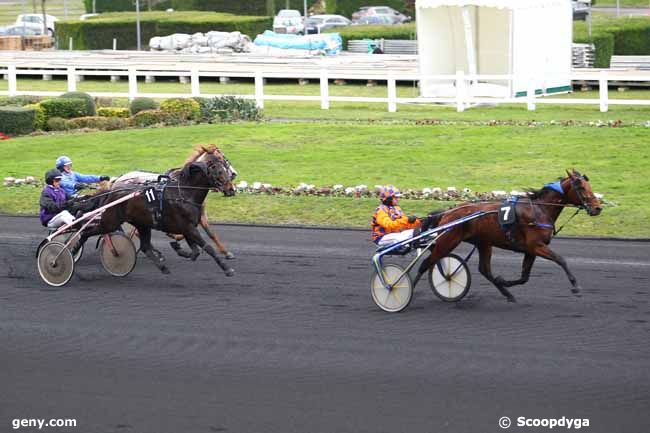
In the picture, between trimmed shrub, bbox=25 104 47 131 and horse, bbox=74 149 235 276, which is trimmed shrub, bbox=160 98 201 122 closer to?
trimmed shrub, bbox=25 104 47 131

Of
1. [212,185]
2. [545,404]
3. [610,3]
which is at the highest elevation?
[610,3]

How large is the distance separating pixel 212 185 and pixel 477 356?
411 cm

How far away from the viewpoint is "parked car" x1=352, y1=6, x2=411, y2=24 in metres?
52.3

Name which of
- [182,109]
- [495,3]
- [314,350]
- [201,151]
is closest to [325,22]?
[495,3]

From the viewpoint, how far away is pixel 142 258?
13516mm

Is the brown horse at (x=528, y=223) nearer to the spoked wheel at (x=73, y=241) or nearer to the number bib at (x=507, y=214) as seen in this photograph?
the number bib at (x=507, y=214)

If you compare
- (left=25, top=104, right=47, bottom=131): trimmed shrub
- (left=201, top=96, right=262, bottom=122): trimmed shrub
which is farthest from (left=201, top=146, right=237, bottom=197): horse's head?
(left=25, top=104, right=47, bottom=131): trimmed shrub

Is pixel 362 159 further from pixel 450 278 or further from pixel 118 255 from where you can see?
pixel 450 278

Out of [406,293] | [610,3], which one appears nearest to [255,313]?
[406,293]

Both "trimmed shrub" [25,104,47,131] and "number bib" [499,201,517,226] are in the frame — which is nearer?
"number bib" [499,201,517,226]

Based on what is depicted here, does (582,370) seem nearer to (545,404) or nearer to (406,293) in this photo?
(545,404)

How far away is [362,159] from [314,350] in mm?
10528

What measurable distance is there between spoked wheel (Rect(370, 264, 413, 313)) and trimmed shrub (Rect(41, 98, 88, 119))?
1615cm

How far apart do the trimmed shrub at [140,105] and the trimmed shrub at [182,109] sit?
793 mm
